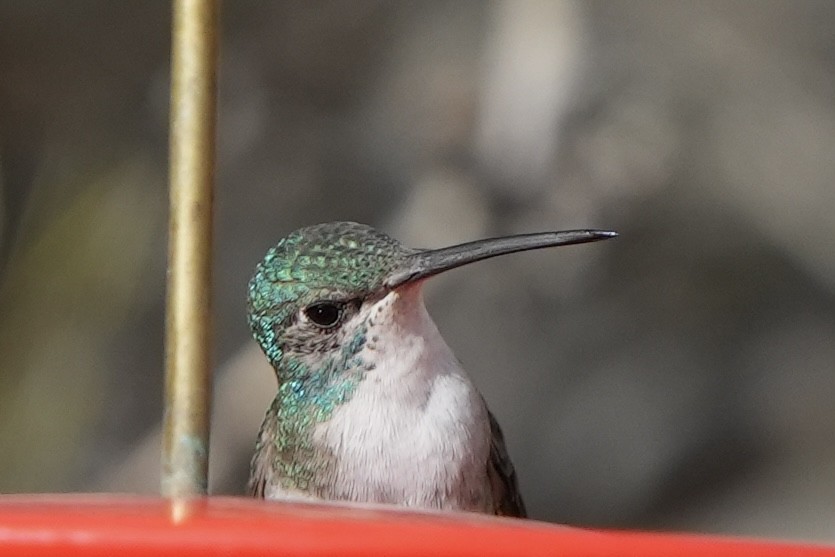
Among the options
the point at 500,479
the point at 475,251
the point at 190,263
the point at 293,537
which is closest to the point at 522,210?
the point at 500,479

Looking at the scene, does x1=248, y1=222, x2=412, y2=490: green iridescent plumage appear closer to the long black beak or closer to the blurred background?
the long black beak

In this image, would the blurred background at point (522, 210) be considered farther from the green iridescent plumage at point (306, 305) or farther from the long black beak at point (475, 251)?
the long black beak at point (475, 251)

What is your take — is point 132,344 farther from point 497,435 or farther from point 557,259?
point 497,435

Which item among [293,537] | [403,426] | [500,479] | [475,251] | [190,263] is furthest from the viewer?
[500,479]

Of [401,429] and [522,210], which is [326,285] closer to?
[401,429]

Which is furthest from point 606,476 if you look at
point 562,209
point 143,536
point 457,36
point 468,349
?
point 143,536

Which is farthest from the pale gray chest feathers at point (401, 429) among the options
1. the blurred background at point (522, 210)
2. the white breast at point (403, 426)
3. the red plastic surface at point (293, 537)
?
the blurred background at point (522, 210)
